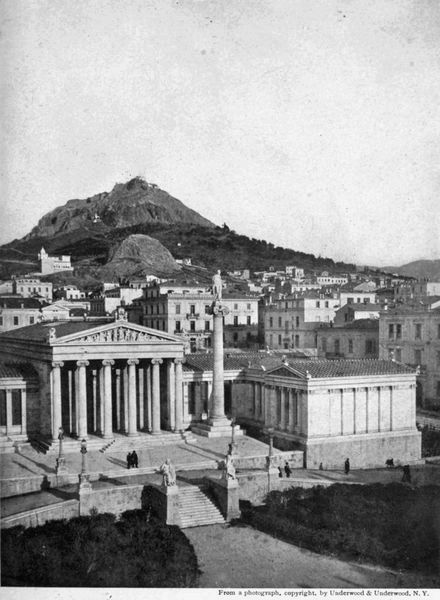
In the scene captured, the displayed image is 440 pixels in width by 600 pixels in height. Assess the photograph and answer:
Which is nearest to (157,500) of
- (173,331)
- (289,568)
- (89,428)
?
(289,568)

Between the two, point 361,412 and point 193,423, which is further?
point 193,423

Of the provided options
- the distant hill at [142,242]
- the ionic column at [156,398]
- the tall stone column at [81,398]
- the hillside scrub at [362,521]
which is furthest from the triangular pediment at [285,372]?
the distant hill at [142,242]

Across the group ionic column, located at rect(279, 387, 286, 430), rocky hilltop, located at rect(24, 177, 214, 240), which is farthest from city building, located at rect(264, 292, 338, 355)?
rocky hilltop, located at rect(24, 177, 214, 240)

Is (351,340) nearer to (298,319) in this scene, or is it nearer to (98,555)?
(298,319)

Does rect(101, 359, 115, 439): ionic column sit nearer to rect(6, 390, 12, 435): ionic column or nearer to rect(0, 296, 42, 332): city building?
rect(6, 390, 12, 435): ionic column

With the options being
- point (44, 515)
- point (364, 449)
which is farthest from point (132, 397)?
point (44, 515)

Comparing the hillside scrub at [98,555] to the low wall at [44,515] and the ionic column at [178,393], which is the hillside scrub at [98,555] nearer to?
the low wall at [44,515]

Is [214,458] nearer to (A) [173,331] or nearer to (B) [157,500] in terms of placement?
(B) [157,500]
